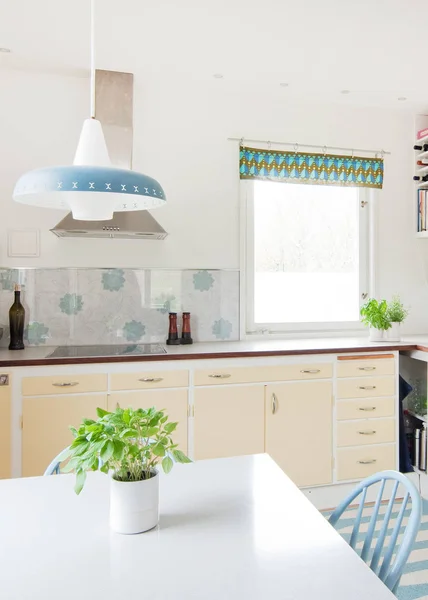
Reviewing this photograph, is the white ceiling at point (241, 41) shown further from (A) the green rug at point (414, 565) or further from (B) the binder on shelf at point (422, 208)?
(A) the green rug at point (414, 565)

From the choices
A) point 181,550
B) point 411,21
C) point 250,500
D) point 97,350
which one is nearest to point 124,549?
point 181,550

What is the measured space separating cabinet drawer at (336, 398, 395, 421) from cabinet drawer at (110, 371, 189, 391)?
1.02 m

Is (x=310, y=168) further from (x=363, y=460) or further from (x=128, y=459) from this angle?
(x=128, y=459)

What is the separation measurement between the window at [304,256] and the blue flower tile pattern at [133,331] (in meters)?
0.80

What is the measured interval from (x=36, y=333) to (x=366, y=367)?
2.14 metres

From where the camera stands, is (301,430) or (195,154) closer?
(301,430)

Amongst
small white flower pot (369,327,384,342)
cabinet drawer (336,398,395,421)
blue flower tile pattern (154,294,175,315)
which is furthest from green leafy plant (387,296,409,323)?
blue flower tile pattern (154,294,175,315)

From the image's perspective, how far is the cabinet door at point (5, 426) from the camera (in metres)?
2.34

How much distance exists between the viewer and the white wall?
295 cm

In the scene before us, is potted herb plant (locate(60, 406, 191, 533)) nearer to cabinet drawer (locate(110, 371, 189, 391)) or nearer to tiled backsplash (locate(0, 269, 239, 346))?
cabinet drawer (locate(110, 371, 189, 391))

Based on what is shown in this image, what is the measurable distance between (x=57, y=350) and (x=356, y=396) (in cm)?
190

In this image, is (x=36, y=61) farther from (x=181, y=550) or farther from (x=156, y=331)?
(x=181, y=550)

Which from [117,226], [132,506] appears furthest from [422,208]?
[132,506]

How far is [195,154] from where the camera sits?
3213mm
